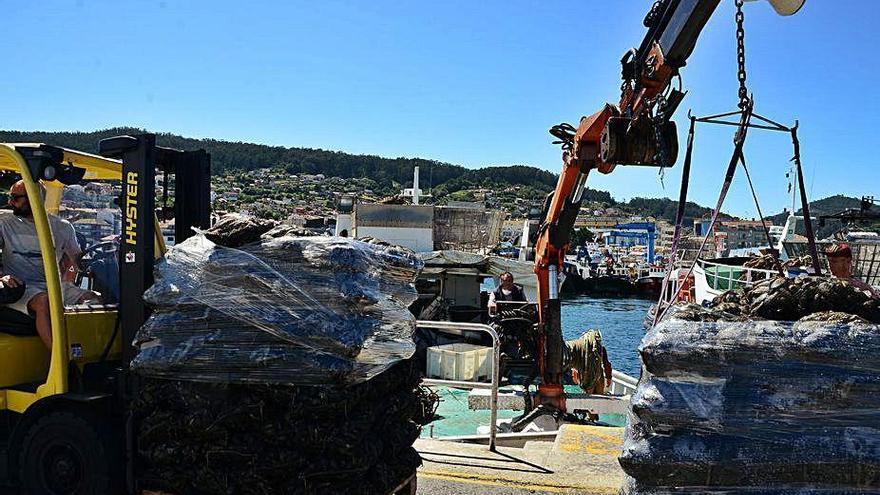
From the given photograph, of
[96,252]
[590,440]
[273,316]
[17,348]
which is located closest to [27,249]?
[96,252]

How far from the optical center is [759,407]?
133 inches

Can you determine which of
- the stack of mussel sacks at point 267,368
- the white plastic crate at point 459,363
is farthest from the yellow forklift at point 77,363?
the white plastic crate at point 459,363

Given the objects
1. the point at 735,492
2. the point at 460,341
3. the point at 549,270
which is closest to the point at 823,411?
the point at 735,492

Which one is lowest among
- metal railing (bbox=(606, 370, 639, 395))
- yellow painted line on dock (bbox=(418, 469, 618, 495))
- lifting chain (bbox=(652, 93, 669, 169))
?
metal railing (bbox=(606, 370, 639, 395))

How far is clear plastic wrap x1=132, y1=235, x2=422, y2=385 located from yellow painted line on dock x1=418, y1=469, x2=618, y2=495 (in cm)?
168

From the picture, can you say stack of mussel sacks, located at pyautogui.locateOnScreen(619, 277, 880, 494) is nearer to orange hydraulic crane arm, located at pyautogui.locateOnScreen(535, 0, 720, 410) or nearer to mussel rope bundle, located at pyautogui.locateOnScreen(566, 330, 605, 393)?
orange hydraulic crane arm, located at pyautogui.locateOnScreen(535, 0, 720, 410)

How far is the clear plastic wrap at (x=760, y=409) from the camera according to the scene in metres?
3.28

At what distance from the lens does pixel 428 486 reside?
5.55 metres

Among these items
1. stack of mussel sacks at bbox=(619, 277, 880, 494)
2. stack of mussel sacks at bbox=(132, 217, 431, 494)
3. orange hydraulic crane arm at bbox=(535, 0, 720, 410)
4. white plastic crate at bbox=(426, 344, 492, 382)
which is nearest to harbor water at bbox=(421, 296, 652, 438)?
white plastic crate at bbox=(426, 344, 492, 382)

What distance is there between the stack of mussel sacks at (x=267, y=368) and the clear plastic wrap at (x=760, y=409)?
4.91 feet

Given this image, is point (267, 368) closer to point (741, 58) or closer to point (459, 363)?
point (741, 58)

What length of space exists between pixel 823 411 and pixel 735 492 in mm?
530

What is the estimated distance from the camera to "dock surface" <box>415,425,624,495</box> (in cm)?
552

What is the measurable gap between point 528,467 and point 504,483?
1.42 feet
